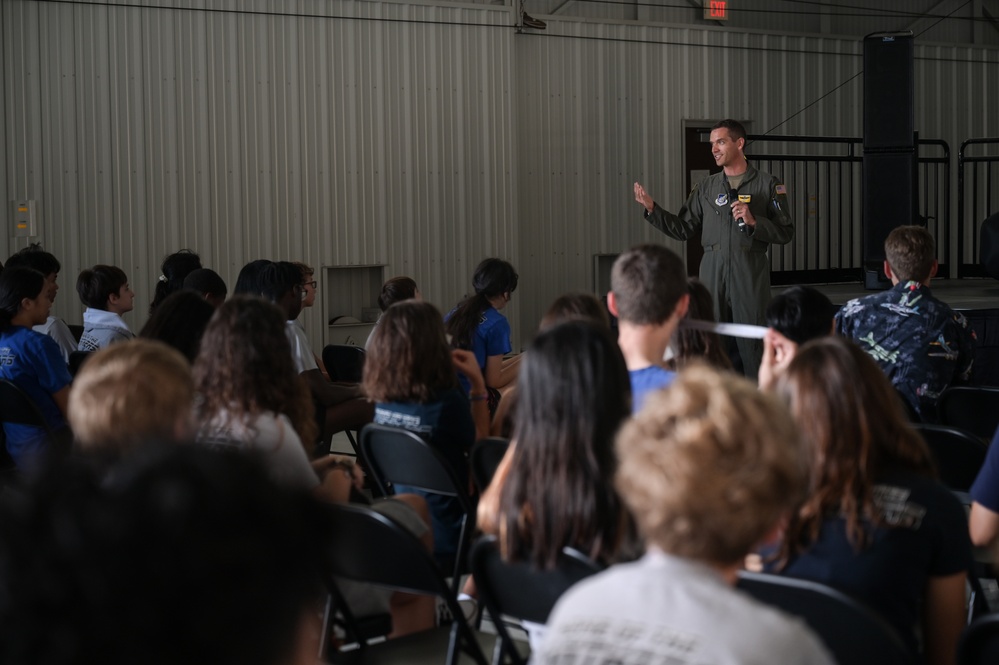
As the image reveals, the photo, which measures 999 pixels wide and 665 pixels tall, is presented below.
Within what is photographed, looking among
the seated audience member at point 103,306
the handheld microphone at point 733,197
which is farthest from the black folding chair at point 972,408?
the seated audience member at point 103,306

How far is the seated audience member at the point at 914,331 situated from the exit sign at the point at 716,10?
702cm

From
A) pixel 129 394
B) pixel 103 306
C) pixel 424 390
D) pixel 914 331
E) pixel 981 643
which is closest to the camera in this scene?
pixel 981 643

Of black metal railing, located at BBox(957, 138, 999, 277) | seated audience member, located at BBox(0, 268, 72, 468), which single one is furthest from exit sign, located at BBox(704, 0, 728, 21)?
seated audience member, located at BBox(0, 268, 72, 468)

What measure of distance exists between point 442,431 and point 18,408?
1.64 meters

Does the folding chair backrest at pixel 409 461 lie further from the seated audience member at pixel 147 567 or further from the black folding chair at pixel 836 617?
the seated audience member at pixel 147 567

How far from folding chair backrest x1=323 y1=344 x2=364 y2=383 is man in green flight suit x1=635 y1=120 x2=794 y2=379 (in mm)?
1902

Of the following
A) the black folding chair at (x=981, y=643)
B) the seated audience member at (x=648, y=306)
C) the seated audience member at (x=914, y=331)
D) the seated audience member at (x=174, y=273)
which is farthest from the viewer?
the seated audience member at (x=174, y=273)

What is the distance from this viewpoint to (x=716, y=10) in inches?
420

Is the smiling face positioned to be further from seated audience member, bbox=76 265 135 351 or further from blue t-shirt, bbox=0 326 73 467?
blue t-shirt, bbox=0 326 73 467

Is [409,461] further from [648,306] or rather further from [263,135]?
[263,135]

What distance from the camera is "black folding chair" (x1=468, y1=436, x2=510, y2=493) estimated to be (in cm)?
292

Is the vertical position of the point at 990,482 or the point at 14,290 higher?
the point at 14,290

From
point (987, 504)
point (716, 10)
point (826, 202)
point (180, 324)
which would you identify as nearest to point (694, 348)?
point (987, 504)

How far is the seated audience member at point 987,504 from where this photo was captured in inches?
86.1
